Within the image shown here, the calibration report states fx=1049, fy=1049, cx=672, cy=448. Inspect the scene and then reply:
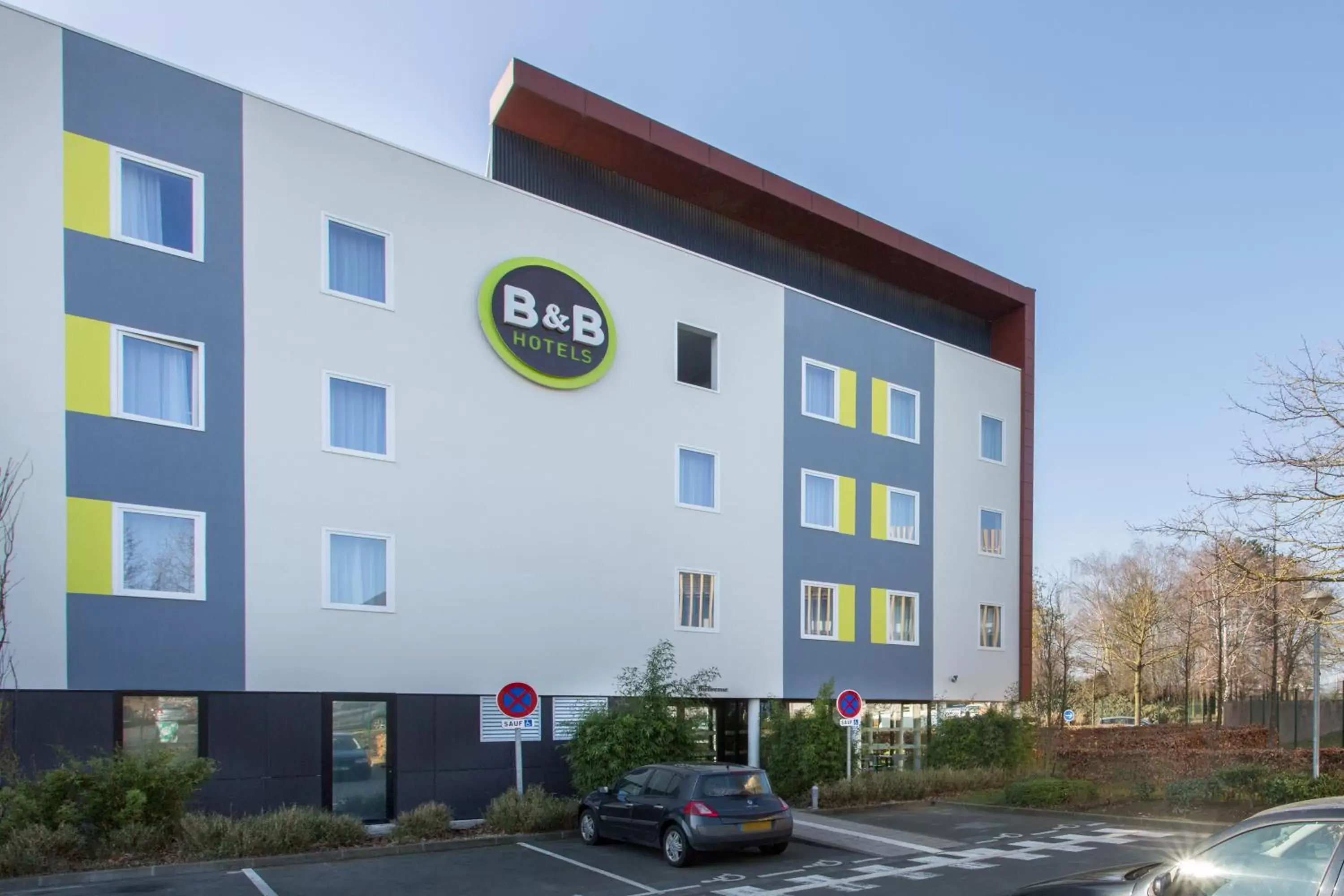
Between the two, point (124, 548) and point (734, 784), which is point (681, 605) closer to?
point (734, 784)

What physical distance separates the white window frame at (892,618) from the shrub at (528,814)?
39.1 ft

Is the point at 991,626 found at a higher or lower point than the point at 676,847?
higher

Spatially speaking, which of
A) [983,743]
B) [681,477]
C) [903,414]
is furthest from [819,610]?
[903,414]

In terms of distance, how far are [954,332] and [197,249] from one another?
21512mm

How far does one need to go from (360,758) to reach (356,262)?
330 inches

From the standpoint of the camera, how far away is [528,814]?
16672mm

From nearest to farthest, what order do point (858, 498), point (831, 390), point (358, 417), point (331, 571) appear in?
1. point (331, 571)
2. point (358, 417)
3. point (831, 390)
4. point (858, 498)

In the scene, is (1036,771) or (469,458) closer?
(469,458)

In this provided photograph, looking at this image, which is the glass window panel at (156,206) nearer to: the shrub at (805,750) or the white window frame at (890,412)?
the shrub at (805,750)

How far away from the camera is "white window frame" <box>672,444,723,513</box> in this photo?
72.5 feet

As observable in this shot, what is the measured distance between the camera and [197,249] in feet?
53.2

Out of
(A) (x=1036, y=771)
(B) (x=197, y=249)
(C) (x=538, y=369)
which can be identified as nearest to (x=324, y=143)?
(B) (x=197, y=249)

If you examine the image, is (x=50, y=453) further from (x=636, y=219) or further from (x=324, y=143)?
(x=636, y=219)

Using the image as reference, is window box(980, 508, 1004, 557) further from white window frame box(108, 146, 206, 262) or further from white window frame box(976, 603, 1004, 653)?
white window frame box(108, 146, 206, 262)
